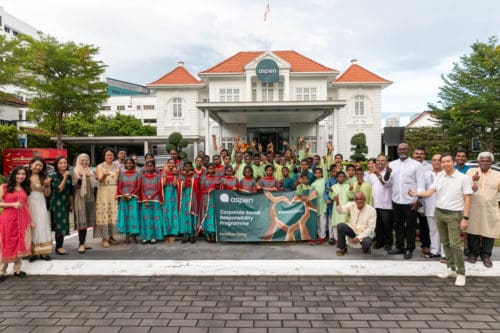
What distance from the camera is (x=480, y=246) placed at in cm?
491

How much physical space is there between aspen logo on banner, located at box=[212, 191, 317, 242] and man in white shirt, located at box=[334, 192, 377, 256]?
2.93 ft

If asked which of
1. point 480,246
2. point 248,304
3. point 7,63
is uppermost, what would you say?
point 7,63

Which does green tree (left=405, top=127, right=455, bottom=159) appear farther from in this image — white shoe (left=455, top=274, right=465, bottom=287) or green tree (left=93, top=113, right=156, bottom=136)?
green tree (left=93, top=113, right=156, bottom=136)

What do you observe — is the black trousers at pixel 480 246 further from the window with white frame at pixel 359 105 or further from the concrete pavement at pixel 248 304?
the window with white frame at pixel 359 105

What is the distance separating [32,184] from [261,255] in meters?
3.90

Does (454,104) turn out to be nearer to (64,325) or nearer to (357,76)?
(357,76)

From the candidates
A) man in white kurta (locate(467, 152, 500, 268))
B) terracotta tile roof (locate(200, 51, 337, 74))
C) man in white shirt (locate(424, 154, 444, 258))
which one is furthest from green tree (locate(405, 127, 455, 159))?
man in white kurta (locate(467, 152, 500, 268))

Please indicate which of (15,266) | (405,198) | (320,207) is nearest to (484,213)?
(405,198)

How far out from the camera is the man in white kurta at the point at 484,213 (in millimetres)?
4762

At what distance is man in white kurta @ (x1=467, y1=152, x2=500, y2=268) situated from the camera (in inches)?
187

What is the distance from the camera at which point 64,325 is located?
3.35 metres

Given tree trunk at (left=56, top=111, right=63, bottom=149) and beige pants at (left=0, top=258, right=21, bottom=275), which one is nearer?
beige pants at (left=0, top=258, right=21, bottom=275)

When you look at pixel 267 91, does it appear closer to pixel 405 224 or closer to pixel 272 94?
pixel 272 94

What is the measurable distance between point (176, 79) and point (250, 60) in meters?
6.78
